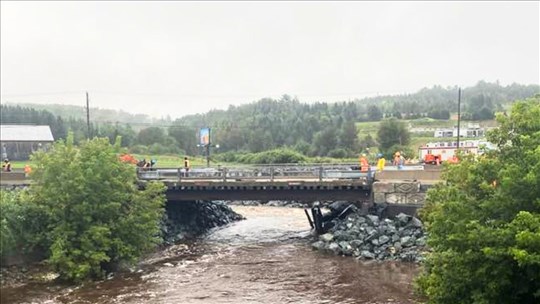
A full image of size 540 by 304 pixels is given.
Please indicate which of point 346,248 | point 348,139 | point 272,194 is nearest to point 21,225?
point 272,194

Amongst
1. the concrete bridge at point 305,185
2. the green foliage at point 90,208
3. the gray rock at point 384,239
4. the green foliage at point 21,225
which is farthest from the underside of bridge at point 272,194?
the green foliage at point 21,225

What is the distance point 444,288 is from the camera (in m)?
17.3

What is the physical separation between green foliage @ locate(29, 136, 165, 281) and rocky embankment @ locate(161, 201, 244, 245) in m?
9.62

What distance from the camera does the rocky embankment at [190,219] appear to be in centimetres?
4384

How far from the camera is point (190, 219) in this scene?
4778 cm

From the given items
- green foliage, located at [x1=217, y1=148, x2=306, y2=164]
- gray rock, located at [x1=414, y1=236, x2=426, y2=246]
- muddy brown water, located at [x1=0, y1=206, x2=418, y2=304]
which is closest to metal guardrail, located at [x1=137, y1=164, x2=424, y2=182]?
muddy brown water, located at [x1=0, y1=206, x2=418, y2=304]

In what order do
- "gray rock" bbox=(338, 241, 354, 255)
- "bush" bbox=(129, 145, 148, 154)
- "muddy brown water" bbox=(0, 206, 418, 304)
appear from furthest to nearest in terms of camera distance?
"bush" bbox=(129, 145, 148, 154)
"gray rock" bbox=(338, 241, 354, 255)
"muddy brown water" bbox=(0, 206, 418, 304)

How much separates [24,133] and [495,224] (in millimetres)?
93471

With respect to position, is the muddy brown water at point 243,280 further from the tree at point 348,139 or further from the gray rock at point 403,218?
the tree at point 348,139

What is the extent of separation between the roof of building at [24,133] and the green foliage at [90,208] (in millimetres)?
67257

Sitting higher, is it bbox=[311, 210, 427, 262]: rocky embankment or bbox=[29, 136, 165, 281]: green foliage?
bbox=[29, 136, 165, 281]: green foliage

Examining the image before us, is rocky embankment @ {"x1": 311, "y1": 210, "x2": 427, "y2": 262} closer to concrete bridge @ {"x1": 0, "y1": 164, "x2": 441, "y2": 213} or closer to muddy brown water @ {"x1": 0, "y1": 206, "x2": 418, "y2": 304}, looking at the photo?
muddy brown water @ {"x1": 0, "y1": 206, "x2": 418, "y2": 304}

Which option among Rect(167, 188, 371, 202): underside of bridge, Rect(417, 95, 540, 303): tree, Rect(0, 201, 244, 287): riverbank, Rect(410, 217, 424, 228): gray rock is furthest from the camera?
Rect(167, 188, 371, 202): underside of bridge

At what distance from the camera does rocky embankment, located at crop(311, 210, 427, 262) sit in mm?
34562
